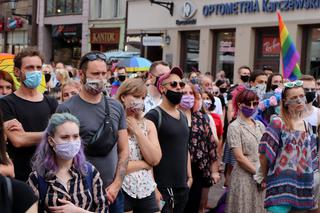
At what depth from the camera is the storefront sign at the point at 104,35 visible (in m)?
30.0

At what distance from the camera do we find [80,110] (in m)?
4.14

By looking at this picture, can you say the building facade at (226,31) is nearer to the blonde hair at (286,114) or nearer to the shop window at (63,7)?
the shop window at (63,7)

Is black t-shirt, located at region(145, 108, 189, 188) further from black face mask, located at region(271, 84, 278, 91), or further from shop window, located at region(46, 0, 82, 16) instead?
shop window, located at region(46, 0, 82, 16)

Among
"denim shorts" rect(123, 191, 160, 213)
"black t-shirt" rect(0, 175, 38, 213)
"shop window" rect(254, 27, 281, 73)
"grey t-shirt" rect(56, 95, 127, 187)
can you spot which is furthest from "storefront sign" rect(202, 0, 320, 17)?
"black t-shirt" rect(0, 175, 38, 213)

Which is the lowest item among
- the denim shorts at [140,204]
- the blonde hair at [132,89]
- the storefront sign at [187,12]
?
the denim shorts at [140,204]

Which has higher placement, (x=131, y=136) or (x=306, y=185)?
(x=131, y=136)

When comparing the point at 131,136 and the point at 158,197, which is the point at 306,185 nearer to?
the point at 158,197

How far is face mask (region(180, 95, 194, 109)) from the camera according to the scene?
5848mm

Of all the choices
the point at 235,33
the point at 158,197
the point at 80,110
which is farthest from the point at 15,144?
the point at 235,33

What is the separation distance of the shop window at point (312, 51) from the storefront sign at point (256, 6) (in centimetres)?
90

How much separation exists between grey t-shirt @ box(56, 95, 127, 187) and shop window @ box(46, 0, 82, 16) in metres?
29.8

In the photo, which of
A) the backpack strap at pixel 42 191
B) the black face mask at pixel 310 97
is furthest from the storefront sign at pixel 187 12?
the backpack strap at pixel 42 191

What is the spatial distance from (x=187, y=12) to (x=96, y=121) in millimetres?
20513

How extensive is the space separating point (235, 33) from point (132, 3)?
7.79 metres
